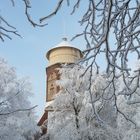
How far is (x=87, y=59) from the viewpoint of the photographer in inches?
127

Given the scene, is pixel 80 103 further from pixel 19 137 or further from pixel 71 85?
pixel 19 137

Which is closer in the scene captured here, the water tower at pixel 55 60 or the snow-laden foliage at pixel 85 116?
the snow-laden foliage at pixel 85 116

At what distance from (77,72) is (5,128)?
17.7 feet

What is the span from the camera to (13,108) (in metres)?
22.5

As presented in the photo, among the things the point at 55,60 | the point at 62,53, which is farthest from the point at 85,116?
the point at 55,60

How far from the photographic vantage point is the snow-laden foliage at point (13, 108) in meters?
21.0

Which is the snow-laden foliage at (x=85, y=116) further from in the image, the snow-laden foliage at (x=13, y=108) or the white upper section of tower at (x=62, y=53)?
the white upper section of tower at (x=62, y=53)

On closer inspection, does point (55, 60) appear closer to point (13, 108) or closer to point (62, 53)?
point (62, 53)

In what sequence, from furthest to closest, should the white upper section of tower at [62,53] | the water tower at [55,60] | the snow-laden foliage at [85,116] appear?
the white upper section of tower at [62,53]
the water tower at [55,60]
the snow-laden foliage at [85,116]

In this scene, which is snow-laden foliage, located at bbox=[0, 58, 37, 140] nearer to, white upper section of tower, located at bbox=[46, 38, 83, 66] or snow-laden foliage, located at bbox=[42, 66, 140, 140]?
snow-laden foliage, located at bbox=[42, 66, 140, 140]

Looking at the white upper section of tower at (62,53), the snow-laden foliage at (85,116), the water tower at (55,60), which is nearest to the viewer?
the snow-laden foliage at (85,116)

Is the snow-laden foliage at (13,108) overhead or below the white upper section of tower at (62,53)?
below

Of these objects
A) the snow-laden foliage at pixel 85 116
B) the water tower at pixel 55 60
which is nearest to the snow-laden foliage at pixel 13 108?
the snow-laden foliage at pixel 85 116

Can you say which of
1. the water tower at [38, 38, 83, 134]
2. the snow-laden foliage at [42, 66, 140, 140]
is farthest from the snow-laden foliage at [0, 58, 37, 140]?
the water tower at [38, 38, 83, 134]
